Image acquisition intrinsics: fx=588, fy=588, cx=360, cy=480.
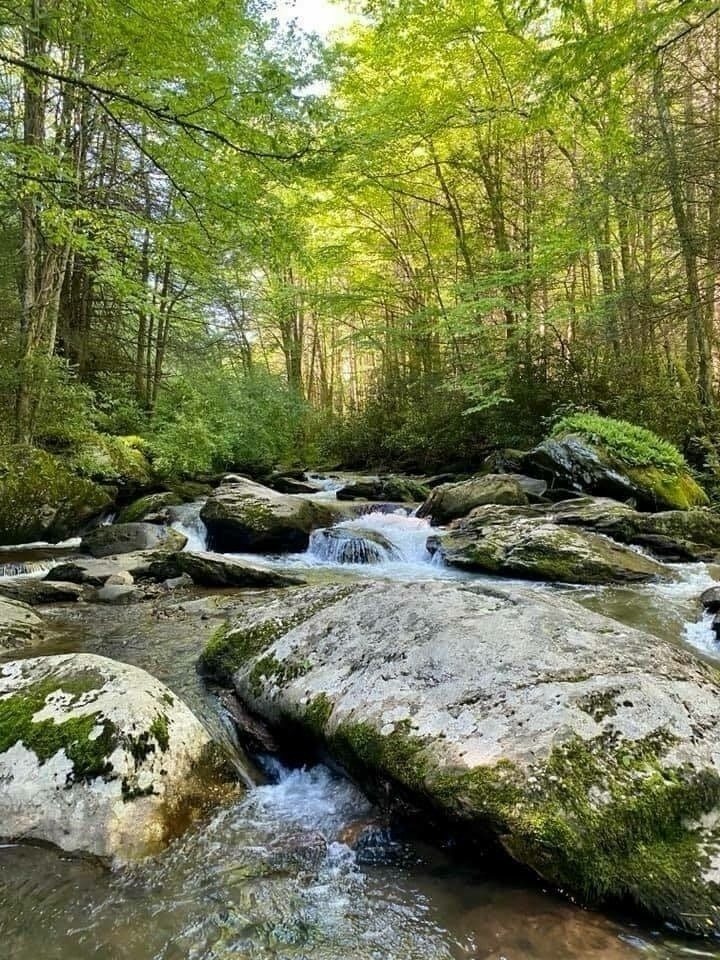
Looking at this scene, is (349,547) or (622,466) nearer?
(349,547)

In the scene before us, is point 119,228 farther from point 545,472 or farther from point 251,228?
point 545,472

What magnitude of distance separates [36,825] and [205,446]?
13604 mm

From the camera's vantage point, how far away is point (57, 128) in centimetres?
1087

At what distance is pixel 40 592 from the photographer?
653 centimetres

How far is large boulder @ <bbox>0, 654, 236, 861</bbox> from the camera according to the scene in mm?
2340

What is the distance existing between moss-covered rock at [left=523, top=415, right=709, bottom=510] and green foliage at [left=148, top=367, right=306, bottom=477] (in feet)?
29.2

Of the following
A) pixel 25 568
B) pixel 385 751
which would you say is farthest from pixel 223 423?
pixel 385 751

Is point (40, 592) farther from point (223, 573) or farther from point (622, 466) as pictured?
point (622, 466)

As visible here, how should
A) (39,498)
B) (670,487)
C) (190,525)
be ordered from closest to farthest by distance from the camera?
(39,498) → (670,487) → (190,525)

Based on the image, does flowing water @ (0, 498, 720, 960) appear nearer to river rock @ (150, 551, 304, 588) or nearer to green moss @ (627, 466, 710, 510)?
river rock @ (150, 551, 304, 588)

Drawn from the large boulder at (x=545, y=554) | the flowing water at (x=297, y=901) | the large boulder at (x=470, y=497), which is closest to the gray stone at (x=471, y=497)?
the large boulder at (x=470, y=497)

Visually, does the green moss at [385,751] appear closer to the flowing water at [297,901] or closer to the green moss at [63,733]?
the flowing water at [297,901]

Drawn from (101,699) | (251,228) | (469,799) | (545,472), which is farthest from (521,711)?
(545,472)

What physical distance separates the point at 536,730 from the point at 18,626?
464cm
